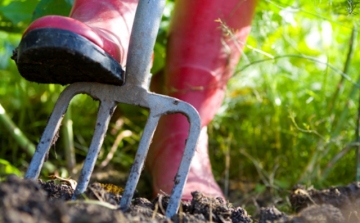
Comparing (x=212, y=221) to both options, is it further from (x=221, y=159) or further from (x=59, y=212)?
(x=221, y=159)

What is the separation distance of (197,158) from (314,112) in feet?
1.73

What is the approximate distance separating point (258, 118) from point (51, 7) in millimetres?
936

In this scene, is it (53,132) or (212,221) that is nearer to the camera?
(212,221)

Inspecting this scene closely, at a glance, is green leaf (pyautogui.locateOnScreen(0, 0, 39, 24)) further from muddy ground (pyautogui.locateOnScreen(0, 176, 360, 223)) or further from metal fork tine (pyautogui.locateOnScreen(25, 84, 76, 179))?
muddy ground (pyautogui.locateOnScreen(0, 176, 360, 223))

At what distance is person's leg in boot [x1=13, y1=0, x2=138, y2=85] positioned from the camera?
114 cm

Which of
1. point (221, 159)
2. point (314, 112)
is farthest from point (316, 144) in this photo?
point (221, 159)

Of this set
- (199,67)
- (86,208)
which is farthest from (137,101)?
(199,67)

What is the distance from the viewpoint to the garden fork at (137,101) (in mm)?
1229

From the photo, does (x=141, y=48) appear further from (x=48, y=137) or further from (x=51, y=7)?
(x=51, y=7)

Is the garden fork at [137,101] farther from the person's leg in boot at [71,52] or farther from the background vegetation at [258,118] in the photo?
the background vegetation at [258,118]

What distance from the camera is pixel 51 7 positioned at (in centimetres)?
162

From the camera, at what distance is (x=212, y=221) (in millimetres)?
1135

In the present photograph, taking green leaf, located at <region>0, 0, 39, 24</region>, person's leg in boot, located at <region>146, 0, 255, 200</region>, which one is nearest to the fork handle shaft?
person's leg in boot, located at <region>146, 0, 255, 200</region>

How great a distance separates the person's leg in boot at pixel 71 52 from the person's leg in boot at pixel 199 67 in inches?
15.5
